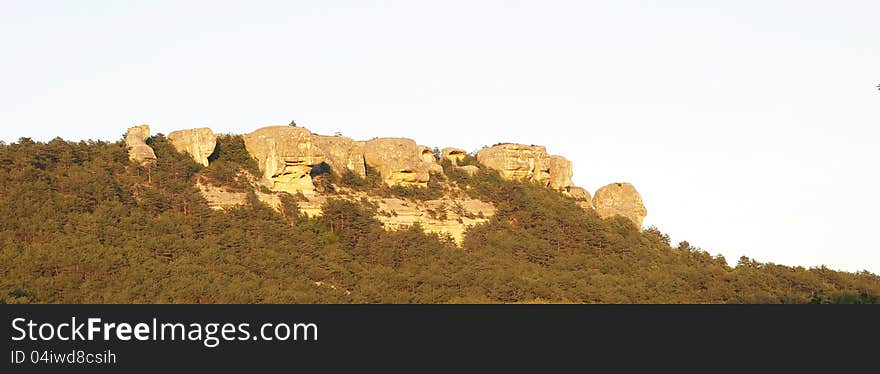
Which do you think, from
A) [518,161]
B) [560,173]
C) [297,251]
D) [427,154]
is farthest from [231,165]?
[560,173]

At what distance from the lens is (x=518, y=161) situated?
8650 centimetres

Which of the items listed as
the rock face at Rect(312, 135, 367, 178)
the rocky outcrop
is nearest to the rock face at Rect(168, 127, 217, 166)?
Answer: the rock face at Rect(312, 135, 367, 178)

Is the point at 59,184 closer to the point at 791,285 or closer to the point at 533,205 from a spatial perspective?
the point at 533,205

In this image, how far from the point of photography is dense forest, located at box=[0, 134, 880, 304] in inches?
2242

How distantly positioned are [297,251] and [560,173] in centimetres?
2788

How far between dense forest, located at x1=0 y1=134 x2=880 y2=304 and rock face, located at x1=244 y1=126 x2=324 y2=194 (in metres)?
1.39

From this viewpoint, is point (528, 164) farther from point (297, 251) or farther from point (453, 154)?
point (297, 251)

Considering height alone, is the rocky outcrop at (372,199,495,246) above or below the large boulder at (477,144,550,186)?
below

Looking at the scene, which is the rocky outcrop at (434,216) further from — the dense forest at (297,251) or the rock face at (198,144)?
the rock face at (198,144)

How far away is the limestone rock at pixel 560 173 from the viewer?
88250 millimetres

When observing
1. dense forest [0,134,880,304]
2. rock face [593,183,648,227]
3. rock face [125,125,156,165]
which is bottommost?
dense forest [0,134,880,304]

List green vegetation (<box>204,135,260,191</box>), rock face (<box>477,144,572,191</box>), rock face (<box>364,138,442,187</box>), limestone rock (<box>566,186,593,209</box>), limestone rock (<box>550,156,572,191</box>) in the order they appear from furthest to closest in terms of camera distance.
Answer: limestone rock (<box>550,156,572,191</box>)
limestone rock (<box>566,186,593,209</box>)
rock face (<box>477,144,572,191</box>)
rock face (<box>364,138,442,187</box>)
green vegetation (<box>204,135,260,191</box>)

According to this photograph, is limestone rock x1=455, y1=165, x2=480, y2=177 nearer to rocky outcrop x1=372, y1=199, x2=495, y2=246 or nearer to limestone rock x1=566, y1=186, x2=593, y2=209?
rocky outcrop x1=372, y1=199, x2=495, y2=246

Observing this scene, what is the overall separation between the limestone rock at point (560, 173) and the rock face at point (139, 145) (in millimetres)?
30610
